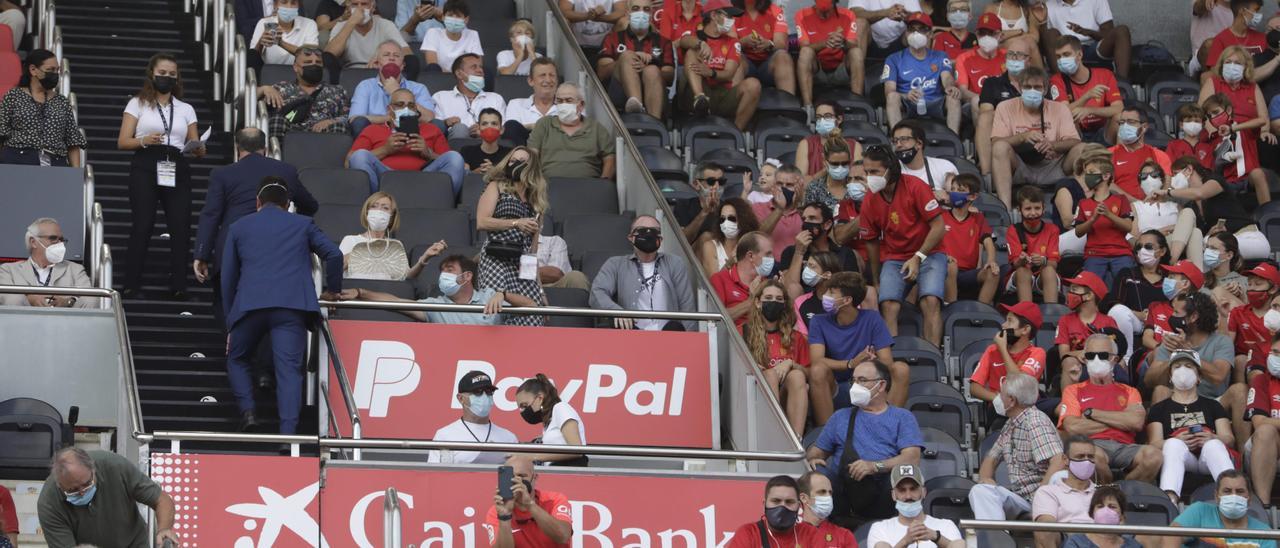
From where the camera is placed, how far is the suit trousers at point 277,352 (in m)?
12.9

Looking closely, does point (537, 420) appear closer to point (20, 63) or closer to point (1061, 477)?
point (1061, 477)

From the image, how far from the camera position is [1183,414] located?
1463 cm

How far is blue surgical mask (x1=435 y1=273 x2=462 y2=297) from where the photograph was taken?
13922 mm

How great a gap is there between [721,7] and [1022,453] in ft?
20.1

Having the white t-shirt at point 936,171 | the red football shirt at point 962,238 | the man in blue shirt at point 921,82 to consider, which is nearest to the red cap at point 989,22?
the man in blue shirt at point 921,82

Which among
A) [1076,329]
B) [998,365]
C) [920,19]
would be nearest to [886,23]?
[920,19]

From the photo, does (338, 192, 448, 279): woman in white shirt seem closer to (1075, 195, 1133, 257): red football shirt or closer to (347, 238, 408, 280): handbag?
(347, 238, 408, 280): handbag

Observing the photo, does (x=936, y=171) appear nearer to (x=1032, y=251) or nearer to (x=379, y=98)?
(x=1032, y=251)

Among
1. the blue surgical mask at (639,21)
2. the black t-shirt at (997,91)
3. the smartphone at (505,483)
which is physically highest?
the blue surgical mask at (639,21)

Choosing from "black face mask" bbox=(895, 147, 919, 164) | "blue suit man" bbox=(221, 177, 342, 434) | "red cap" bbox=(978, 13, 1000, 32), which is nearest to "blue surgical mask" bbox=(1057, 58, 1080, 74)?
"red cap" bbox=(978, 13, 1000, 32)

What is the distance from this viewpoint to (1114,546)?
13.0m

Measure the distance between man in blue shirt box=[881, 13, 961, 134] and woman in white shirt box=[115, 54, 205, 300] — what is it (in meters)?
5.88

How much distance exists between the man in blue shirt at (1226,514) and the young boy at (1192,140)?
194 inches

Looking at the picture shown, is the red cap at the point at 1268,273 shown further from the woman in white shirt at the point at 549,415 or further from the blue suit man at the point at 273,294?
the blue suit man at the point at 273,294
